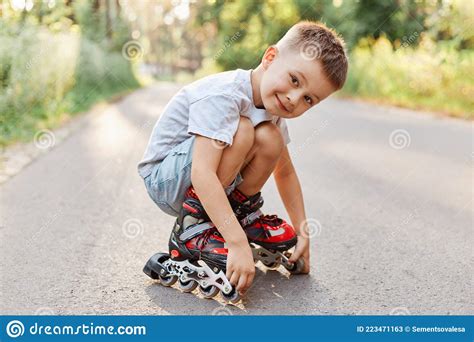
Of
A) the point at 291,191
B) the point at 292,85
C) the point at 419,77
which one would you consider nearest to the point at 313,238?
the point at 291,191

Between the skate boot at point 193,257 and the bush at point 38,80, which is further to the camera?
the bush at point 38,80

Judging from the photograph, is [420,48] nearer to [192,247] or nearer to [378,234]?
[378,234]

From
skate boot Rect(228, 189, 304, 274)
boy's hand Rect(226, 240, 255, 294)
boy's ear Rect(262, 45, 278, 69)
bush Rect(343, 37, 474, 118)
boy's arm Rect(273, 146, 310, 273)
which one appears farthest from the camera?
bush Rect(343, 37, 474, 118)

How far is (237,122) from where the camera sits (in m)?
2.01

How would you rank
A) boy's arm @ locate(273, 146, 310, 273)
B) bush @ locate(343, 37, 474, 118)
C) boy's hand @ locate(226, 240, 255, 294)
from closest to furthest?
boy's hand @ locate(226, 240, 255, 294)
boy's arm @ locate(273, 146, 310, 273)
bush @ locate(343, 37, 474, 118)

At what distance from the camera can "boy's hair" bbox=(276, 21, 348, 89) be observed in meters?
1.98

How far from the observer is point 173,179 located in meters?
2.13

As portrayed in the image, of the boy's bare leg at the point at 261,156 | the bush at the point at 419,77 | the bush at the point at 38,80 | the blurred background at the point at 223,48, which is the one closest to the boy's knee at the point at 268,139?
the boy's bare leg at the point at 261,156

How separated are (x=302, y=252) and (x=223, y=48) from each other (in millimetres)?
2849

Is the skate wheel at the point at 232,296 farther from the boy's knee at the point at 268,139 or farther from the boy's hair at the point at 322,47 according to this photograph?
the boy's hair at the point at 322,47

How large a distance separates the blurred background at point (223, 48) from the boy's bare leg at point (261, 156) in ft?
8.65

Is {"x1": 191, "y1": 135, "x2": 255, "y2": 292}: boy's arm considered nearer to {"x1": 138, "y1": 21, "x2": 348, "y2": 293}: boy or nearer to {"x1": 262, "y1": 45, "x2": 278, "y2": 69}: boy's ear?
{"x1": 138, "y1": 21, "x2": 348, "y2": 293}: boy

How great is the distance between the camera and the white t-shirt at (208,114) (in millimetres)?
1969

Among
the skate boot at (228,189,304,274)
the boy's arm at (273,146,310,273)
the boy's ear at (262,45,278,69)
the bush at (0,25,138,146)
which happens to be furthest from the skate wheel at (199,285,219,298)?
the bush at (0,25,138,146)
